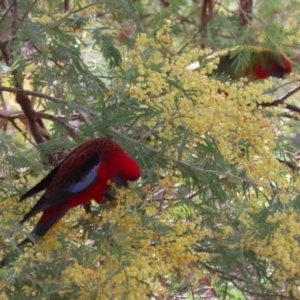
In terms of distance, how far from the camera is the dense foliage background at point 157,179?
1.09m

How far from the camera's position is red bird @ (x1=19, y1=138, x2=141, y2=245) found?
122cm

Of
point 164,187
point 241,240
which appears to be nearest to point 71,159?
point 164,187

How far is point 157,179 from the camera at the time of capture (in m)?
1.20

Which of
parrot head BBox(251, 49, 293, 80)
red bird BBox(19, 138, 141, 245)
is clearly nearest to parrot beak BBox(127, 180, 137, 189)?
red bird BBox(19, 138, 141, 245)

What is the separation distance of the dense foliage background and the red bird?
0.10 feet

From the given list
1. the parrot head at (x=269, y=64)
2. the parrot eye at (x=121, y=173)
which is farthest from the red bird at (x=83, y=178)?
the parrot head at (x=269, y=64)

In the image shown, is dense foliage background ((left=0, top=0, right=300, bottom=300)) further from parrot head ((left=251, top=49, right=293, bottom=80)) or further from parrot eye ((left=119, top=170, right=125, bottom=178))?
parrot head ((left=251, top=49, right=293, bottom=80))

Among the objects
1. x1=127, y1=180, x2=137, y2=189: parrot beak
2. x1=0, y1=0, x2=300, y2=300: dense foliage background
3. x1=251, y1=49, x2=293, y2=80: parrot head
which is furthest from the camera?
x1=251, y1=49, x2=293, y2=80: parrot head

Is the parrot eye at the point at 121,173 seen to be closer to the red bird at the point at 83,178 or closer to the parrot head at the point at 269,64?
the red bird at the point at 83,178

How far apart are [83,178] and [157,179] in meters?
0.17

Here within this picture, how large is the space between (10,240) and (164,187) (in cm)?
29

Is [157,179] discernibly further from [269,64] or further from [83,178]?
[269,64]

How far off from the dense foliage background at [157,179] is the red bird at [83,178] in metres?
0.03

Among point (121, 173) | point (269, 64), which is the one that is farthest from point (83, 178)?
point (269, 64)
